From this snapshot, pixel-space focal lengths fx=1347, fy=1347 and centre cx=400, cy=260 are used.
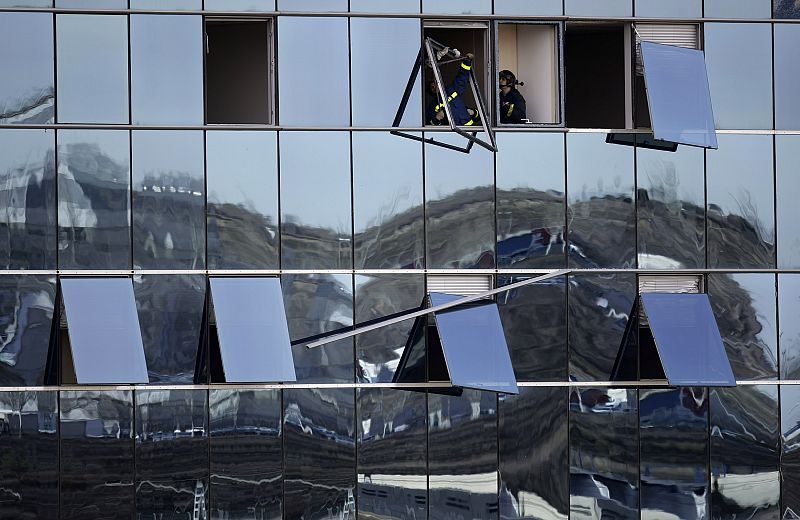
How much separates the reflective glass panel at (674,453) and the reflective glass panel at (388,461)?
3.25 metres

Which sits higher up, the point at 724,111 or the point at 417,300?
the point at 724,111

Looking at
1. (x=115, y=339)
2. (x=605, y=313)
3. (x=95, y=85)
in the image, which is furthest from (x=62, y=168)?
(x=605, y=313)

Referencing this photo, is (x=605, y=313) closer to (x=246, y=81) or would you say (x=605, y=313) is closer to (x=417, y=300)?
(x=417, y=300)

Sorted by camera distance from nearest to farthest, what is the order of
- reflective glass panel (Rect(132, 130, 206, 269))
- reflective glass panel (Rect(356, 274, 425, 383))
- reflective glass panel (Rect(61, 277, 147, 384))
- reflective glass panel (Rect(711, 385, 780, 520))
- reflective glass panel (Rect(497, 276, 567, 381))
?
reflective glass panel (Rect(61, 277, 147, 384)) < reflective glass panel (Rect(132, 130, 206, 269)) < reflective glass panel (Rect(356, 274, 425, 383)) < reflective glass panel (Rect(497, 276, 567, 381)) < reflective glass panel (Rect(711, 385, 780, 520))

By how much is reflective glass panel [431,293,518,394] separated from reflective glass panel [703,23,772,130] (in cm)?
451

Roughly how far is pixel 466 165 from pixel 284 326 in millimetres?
3449

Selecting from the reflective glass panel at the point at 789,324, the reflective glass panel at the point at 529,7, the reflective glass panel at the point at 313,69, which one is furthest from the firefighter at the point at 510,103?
the reflective glass panel at the point at 789,324

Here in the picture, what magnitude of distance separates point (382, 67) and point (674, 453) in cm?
694

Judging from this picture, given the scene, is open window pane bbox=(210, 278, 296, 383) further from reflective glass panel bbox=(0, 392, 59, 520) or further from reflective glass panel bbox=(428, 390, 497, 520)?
reflective glass panel bbox=(0, 392, 59, 520)

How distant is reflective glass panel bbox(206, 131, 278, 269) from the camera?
18.8 meters

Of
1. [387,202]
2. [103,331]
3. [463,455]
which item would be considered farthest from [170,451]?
[387,202]

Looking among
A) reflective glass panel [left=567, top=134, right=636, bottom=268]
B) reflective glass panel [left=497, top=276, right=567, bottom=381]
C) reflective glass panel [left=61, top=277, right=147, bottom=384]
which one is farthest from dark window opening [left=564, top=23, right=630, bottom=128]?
reflective glass panel [left=61, top=277, right=147, bottom=384]

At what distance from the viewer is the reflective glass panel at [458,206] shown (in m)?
19.1

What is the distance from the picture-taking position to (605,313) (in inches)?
763
